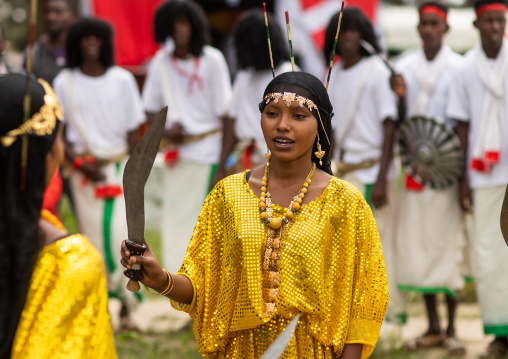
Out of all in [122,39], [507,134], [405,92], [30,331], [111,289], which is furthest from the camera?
[122,39]

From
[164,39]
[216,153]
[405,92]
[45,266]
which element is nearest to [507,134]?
[405,92]

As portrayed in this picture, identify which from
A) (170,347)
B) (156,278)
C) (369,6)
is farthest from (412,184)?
(369,6)

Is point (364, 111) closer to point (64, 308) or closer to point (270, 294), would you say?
point (270, 294)

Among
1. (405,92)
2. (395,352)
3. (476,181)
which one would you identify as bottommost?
(395,352)

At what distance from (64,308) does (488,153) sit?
13.0ft

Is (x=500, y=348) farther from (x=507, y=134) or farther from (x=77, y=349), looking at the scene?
(x=77, y=349)

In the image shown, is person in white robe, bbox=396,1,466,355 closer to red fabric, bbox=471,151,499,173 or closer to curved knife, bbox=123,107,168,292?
red fabric, bbox=471,151,499,173

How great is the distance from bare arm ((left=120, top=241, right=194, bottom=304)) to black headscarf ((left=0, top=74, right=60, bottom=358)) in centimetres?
29

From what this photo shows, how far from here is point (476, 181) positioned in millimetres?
5965

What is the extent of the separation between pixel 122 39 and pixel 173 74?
4.97 metres

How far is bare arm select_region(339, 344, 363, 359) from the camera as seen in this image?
3156 millimetres

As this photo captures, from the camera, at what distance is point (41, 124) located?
2723 mm

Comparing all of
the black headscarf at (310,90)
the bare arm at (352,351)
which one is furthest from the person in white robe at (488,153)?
the bare arm at (352,351)

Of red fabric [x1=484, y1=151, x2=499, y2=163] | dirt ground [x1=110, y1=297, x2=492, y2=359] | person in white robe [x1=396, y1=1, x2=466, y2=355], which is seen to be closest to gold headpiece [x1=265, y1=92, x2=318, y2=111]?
red fabric [x1=484, y1=151, x2=499, y2=163]
